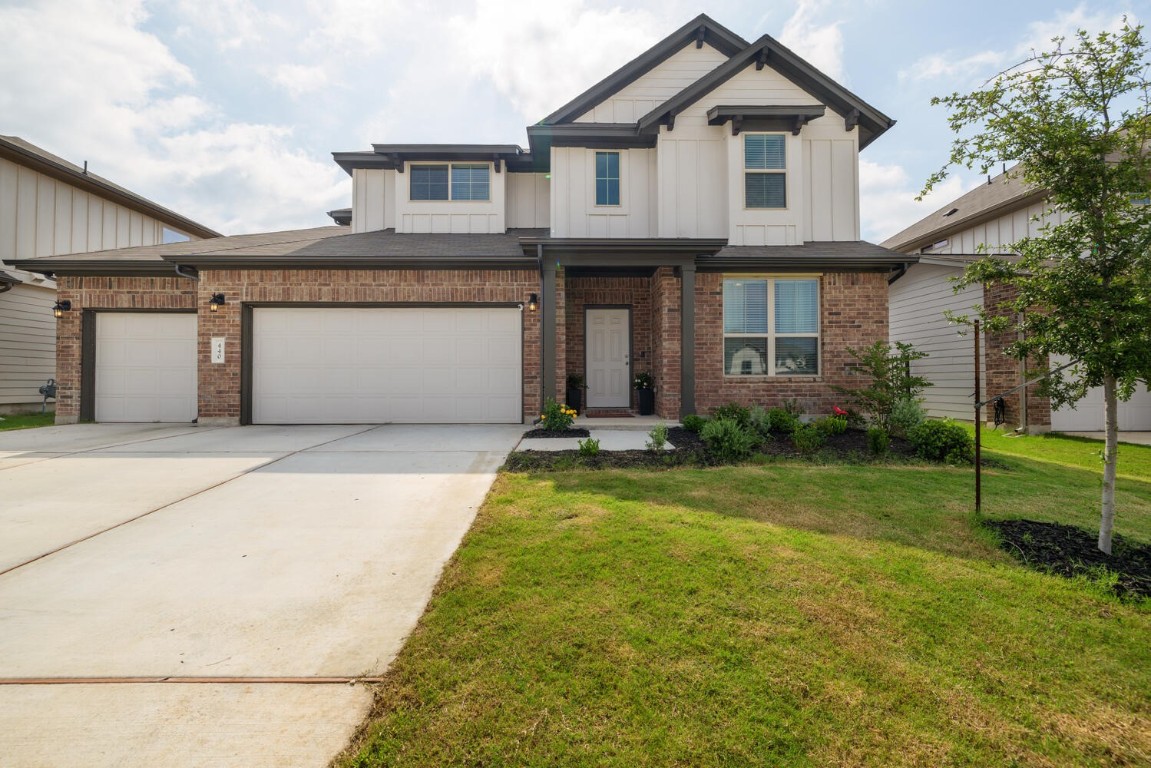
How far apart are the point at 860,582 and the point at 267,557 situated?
12.1 ft

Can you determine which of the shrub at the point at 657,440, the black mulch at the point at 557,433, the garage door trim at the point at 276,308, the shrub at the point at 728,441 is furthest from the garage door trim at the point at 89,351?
the shrub at the point at 728,441

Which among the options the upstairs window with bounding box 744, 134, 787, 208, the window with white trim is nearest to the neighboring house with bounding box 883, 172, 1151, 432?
the window with white trim

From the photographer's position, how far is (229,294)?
8.76 metres

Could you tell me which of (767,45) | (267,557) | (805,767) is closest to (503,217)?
(767,45)

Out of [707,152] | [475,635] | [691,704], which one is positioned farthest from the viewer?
[707,152]

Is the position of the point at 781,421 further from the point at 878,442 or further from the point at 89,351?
the point at 89,351

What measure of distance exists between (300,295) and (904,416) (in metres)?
10.4

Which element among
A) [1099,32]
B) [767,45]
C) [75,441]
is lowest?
[75,441]

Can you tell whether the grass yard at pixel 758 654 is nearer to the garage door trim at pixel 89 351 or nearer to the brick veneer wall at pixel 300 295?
the brick veneer wall at pixel 300 295

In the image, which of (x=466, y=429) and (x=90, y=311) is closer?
(x=466, y=429)

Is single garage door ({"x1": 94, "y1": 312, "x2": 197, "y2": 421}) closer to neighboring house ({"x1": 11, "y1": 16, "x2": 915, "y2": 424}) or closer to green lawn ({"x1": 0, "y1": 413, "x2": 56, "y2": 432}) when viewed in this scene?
neighboring house ({"x1": 11, "y1": 16, "x2": 915, "y2": 424})

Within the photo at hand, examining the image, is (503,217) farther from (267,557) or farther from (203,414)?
(267,557)

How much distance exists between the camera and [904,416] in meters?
7.00

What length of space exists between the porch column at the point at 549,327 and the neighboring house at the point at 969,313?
6.08m
